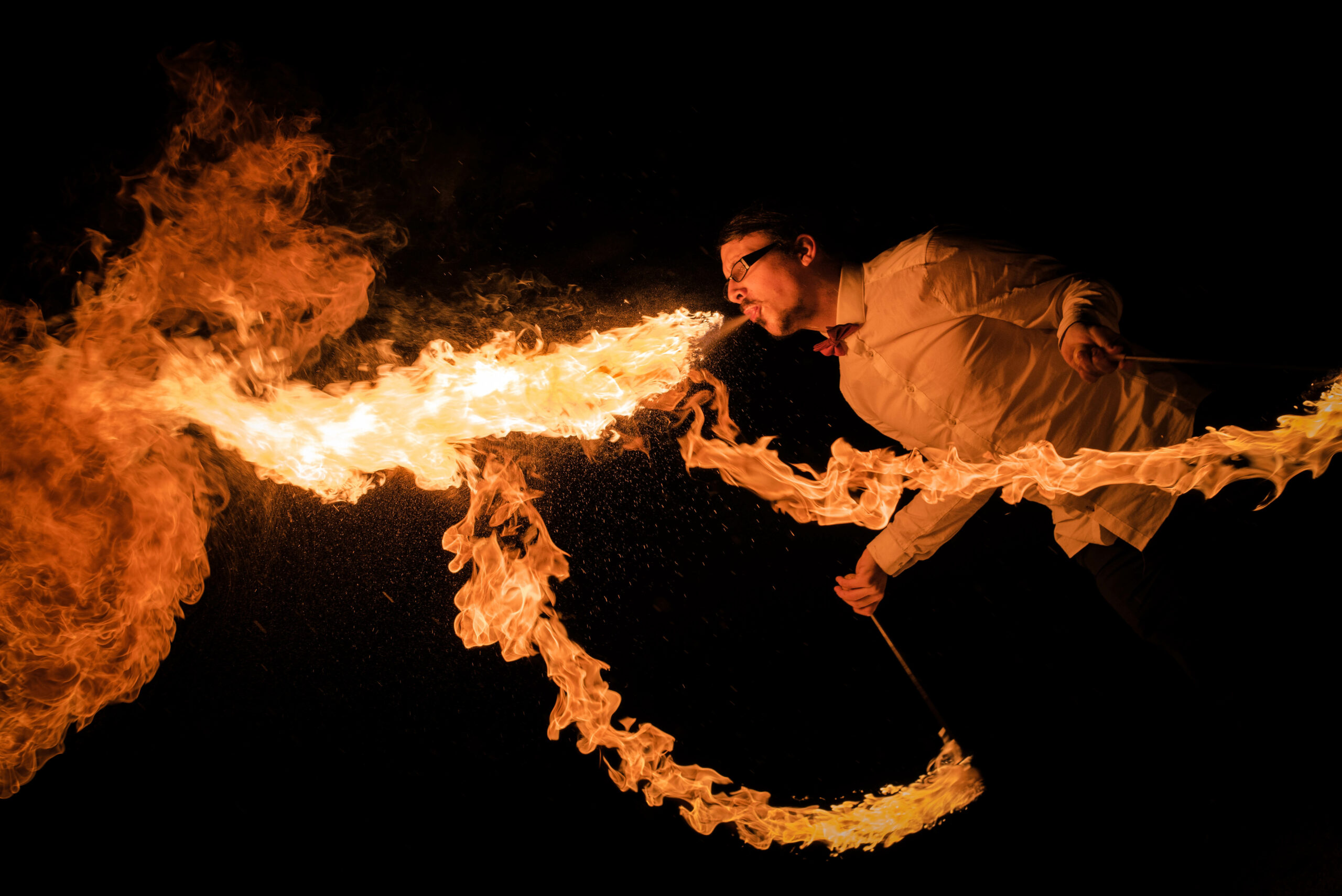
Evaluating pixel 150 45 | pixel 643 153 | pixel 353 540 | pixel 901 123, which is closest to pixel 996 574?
pixel 901 123

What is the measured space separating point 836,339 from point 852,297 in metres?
0.17

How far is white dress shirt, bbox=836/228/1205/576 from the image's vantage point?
1.86 m

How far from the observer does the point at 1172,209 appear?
2.52m

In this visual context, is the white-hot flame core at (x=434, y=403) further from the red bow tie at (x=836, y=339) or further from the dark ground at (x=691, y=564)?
the red bow tie at (x=836, y=339)

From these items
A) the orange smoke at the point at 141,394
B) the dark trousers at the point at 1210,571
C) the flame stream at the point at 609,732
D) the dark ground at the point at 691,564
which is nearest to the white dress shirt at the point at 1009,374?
the dark trousers at the point at 1210,571

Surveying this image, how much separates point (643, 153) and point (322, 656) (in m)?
3.00

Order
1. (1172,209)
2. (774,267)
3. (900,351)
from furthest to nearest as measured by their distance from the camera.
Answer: (1172,209) < (774,267) < (900,351)

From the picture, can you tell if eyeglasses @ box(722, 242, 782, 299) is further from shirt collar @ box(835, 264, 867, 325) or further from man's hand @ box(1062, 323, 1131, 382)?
man's hand @ box(1062, 323, 1131, 382)

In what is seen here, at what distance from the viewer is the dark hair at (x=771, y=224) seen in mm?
2264

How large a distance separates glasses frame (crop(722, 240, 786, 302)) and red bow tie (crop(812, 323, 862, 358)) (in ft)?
1.29

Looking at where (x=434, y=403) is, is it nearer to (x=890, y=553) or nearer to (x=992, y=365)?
(x=890, y=553)

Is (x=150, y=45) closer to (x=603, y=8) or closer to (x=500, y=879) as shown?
(x=603, y=8)

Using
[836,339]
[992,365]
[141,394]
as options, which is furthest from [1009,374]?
[141,394]

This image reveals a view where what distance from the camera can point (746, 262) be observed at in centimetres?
229
